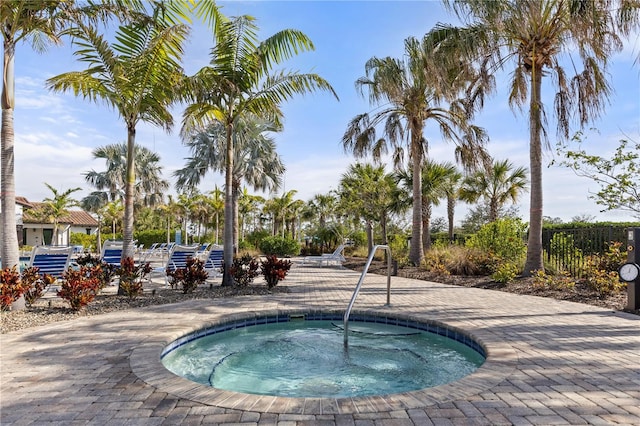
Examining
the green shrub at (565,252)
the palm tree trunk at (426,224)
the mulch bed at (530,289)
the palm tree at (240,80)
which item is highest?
the palm tree at (240,80)

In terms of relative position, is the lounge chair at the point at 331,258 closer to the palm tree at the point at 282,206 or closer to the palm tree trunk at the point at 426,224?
the palm tree trunk at the point at 426,224

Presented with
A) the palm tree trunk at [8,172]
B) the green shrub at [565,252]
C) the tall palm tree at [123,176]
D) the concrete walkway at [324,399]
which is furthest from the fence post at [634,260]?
Answer: the tall palm tree at [123,176]

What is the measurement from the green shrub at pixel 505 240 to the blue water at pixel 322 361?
21.9ft

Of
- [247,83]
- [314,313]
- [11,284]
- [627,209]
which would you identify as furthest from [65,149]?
[627,209]

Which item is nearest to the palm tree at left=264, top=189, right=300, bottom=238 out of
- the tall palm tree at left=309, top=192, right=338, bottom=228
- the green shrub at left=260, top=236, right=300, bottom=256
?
the tall palm tree at left=309, top=192, right=338, bottom=228

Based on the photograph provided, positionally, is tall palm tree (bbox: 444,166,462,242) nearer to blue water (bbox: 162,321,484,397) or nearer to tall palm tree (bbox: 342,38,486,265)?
tall palm tree (bbox: 342,38,486,265)

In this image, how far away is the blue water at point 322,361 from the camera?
153 inches

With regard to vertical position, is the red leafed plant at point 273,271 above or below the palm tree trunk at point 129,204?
below

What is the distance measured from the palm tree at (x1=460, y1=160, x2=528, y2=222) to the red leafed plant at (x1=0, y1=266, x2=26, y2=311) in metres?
19.9

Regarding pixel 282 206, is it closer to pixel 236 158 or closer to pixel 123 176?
pixel 123 176

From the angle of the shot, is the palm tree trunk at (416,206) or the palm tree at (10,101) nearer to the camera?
the palm tree at (10,101)

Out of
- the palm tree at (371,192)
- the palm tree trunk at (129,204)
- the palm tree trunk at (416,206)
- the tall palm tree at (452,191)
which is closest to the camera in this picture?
the palm tree trunk at (129,204)

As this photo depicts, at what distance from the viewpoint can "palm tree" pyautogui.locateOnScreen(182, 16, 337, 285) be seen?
829 cm

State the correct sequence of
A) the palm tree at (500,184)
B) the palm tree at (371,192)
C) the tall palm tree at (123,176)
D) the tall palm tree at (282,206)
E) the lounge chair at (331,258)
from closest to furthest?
1. the lounge chair at (331,258)
2. the palm tree at (371,192)
3. the palm tree at (500,184)
4. the tall palm tree at (123,176)
5. the tall palm tree at (282,206)
